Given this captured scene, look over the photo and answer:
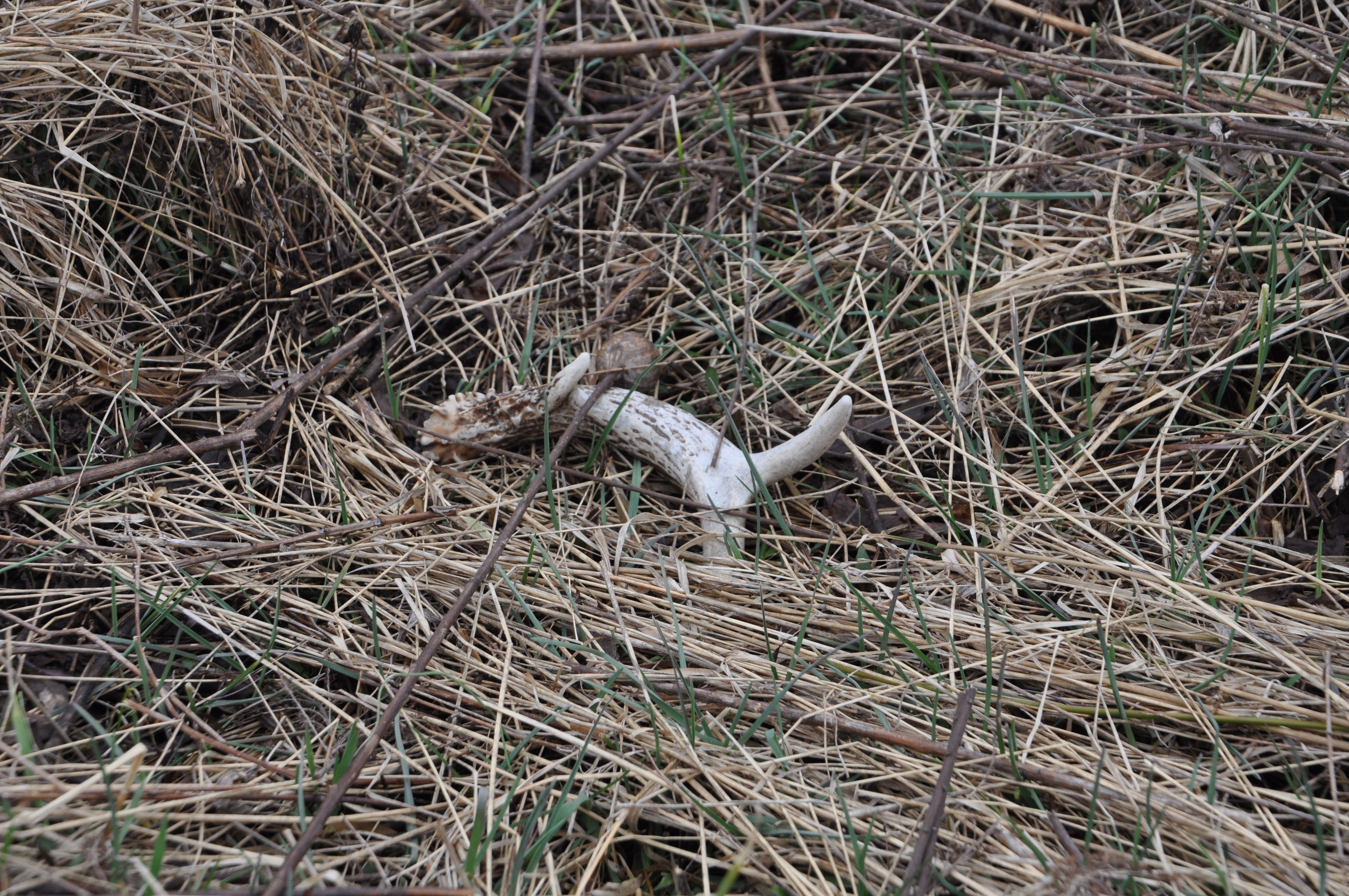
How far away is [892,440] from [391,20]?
2.18m

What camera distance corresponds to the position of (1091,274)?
229cm

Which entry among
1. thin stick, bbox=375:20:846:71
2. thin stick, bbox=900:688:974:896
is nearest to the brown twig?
thin stick, bbox=375:20:846:71

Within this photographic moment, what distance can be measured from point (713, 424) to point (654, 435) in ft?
0.70

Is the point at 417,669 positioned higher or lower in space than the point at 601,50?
lower

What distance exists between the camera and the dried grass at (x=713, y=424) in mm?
1423

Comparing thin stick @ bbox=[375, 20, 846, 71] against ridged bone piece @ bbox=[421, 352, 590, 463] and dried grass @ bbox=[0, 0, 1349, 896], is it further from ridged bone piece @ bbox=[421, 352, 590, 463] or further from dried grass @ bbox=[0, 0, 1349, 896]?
ridged bone piece @ bbox=[421, 352, 590, 463]

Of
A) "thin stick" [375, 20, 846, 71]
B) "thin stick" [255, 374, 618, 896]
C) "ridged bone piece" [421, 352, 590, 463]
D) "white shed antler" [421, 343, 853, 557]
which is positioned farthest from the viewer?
"thin stick" [375, 20, 846, 71]

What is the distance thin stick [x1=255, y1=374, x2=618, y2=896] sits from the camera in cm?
128

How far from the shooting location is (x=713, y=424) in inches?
90.0

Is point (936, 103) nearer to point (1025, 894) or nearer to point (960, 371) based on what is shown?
point (960, 371)

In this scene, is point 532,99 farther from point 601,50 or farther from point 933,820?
point 933,820

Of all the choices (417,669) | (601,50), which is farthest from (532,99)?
(417,669)

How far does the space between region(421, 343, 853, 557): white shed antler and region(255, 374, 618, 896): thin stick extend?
0.22 feet

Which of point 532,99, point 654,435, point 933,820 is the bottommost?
point 933,820
